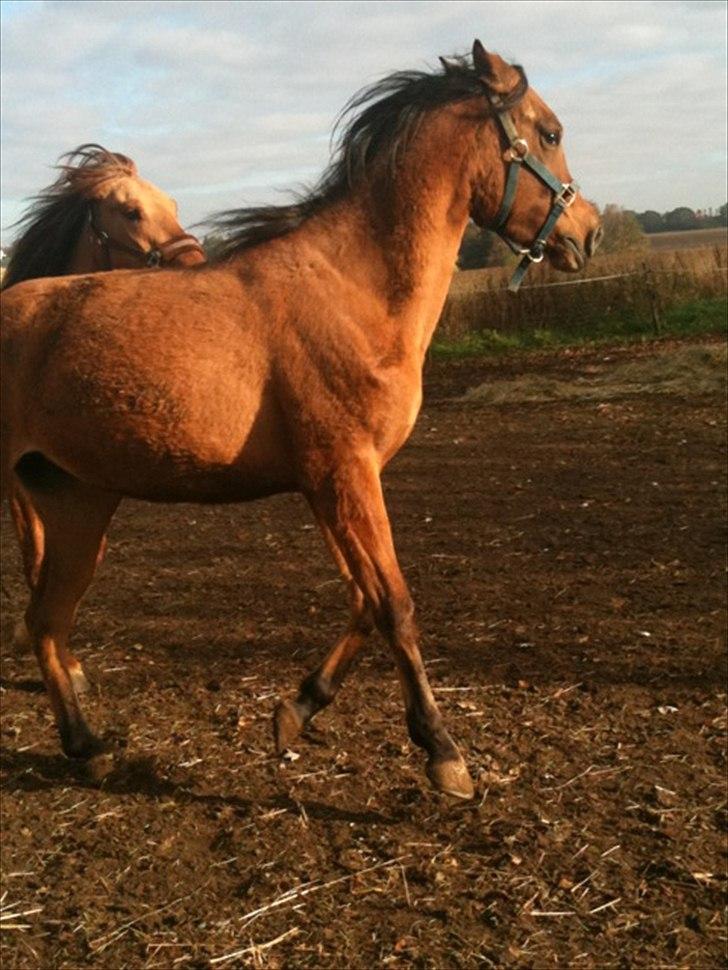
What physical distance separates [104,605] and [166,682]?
153cm

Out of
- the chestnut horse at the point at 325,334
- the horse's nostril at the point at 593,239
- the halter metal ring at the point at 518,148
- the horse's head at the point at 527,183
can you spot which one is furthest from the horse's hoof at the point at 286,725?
the halter metal ring at the point at 518,148

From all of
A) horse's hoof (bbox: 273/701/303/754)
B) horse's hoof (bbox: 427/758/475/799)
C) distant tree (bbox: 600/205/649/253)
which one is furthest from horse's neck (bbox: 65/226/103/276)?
distant tree (bbox: 600/205/649/253)

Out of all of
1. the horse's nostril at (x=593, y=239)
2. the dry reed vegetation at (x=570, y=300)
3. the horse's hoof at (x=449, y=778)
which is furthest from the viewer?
the dry reed vegetation at (x=570, y=300)

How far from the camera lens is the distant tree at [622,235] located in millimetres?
32531

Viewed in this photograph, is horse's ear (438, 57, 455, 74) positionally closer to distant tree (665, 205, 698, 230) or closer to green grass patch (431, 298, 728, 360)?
green grass patch (431, 298, 728, 360)

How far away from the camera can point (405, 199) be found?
425 centimetres

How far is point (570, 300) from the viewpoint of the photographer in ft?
80.1

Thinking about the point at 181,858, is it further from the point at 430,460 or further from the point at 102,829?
the point at 430,460

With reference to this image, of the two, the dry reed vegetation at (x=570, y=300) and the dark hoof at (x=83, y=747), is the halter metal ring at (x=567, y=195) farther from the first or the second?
the dry reed vegetation at (x=570, y=300)

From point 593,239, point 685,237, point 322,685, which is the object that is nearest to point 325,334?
point 593,239

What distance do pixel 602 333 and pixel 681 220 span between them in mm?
48961

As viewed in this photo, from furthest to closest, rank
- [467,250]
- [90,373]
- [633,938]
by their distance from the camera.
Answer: [467,250], [90,373], [633,938]

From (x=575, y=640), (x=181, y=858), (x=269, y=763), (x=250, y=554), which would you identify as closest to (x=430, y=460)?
(x=250, y=554)

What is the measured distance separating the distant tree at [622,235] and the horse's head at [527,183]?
28271 mm
